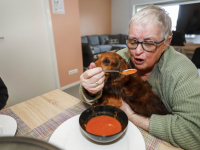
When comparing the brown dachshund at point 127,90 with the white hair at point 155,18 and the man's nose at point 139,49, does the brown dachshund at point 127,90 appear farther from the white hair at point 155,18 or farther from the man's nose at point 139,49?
the white hair at point 155,18

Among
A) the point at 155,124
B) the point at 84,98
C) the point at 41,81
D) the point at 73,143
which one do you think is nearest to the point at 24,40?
the point at 41,81

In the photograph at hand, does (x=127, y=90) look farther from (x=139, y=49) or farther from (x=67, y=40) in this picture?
(x=67, y=40)

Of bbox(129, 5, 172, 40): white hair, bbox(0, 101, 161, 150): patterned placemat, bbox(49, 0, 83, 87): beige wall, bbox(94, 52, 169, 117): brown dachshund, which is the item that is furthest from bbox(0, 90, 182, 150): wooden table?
bbox(49, 0, 83, 87): beige wall

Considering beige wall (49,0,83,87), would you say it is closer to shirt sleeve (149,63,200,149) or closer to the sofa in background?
the sofa in background

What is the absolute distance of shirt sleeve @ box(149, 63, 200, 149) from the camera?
60 cm

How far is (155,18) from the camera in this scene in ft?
2.52

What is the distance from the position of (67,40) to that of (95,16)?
4.16m

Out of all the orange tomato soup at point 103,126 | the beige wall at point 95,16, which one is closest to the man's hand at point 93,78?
the orange tomato soup at point 103,126

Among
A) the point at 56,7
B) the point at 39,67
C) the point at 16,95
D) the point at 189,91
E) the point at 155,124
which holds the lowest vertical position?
the point at 16,95

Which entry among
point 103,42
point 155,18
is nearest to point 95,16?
point 103,42

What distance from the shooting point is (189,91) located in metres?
0.66

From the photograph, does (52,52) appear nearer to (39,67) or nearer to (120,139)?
(39,67)

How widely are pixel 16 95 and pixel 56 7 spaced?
5.80 ft

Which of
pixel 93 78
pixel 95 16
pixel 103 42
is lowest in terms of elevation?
pixel 103 42
